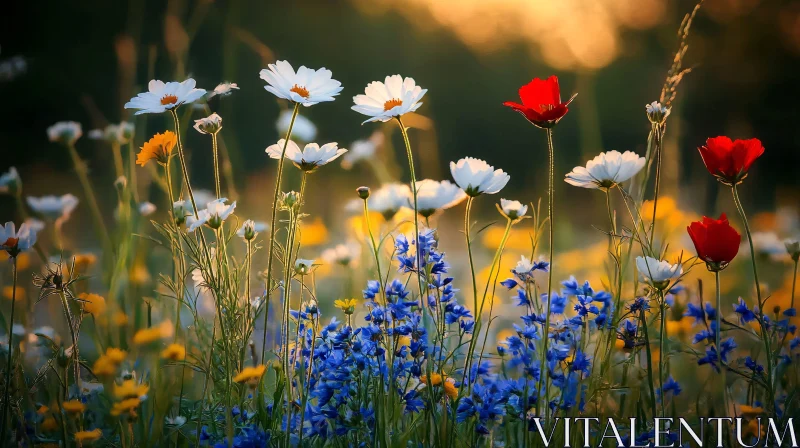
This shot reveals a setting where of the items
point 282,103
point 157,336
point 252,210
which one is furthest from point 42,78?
point 157,336

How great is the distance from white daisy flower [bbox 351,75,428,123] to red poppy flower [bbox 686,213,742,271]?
1.66 feet

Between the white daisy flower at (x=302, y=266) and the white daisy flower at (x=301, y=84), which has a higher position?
the white daisy flower at (x=301, y=84)

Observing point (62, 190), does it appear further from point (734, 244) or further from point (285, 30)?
point (734, 244)

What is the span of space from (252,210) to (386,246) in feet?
8.08

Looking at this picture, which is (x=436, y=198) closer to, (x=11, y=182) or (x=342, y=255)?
(x=342, y=255)

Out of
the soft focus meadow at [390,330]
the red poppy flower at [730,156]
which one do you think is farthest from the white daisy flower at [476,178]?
the red poppy flower at [730,156]

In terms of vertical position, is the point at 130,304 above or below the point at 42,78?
below

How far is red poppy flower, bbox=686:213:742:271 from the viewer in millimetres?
1127

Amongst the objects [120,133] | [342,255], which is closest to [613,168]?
[342,255]

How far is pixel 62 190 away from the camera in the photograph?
6.47 metres

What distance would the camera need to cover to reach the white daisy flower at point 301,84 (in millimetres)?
1093

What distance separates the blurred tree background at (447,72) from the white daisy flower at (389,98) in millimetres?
5954

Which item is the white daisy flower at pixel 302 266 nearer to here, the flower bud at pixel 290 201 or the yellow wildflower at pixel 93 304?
the flower bud at pixel 290 201

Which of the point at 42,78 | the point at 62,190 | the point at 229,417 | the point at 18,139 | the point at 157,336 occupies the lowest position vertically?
the point at 229,417
